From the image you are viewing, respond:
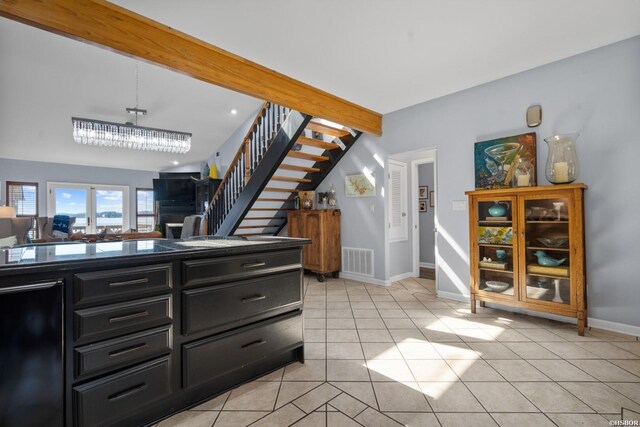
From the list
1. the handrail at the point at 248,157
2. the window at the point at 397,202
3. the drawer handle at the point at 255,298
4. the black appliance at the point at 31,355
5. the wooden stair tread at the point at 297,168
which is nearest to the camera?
the black appliance at the point at 31,355

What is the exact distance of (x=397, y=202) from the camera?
4945 millimetres

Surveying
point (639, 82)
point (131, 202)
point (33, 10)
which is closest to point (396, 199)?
point (639, 82)

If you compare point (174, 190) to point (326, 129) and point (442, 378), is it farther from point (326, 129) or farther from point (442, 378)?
point (442, 378)

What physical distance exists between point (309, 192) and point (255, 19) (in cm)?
322

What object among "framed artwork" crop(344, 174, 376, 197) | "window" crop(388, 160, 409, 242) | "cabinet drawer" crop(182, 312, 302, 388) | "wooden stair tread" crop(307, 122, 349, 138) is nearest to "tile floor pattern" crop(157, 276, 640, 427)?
"cabinet drawer" crop(182, 312, 302, 388)

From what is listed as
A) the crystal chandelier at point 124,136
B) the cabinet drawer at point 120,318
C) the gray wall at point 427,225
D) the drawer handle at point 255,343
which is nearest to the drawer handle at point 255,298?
the drawer handle at point 255,343

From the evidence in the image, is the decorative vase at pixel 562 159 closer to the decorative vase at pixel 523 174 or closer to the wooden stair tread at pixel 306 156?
the decorative vase at pixel 523 174

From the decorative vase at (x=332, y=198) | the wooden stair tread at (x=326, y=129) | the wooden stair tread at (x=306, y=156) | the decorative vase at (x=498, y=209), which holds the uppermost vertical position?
the wooden stair tread at (x=326, y=129)

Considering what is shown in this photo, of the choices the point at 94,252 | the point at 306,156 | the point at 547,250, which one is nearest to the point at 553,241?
the point at 547,250

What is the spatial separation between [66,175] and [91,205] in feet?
3.12

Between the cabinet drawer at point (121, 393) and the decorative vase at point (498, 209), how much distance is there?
334 cm

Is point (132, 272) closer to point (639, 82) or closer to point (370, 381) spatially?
point (370, 381)

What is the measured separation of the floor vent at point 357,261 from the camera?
4863 millimetres

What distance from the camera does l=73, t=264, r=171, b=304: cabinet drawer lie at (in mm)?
1322
